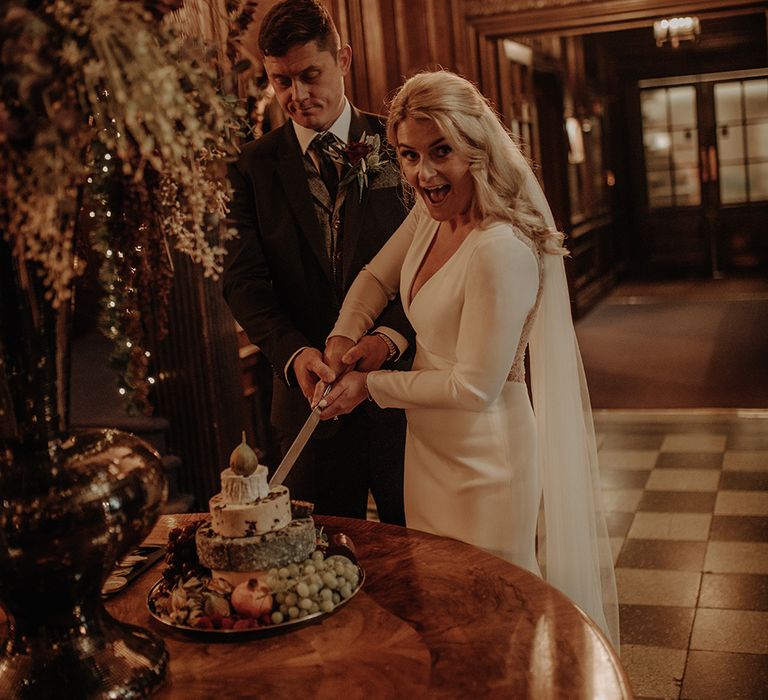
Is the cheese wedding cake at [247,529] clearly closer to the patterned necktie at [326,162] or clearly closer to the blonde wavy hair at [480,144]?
the blonde wavy hair at [480,144]

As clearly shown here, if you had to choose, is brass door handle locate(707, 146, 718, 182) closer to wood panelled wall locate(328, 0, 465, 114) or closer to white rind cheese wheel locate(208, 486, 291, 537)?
wood panelled wall locate(328, 0, 465, 114)

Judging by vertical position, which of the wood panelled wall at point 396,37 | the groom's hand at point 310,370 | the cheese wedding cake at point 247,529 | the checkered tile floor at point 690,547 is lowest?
the checkered tile floor at point 690,547

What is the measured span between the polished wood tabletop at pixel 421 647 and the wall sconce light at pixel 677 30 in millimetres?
9525

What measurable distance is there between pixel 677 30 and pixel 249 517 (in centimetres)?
990

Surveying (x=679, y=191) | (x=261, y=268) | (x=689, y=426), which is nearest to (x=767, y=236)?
(x=679, y=191)

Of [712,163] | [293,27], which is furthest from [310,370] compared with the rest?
[712,163]

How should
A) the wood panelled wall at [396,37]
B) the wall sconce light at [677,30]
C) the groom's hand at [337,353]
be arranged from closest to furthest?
the groom's hand at [337,353] → the wood panelled wall at [396,37] → the wall sconce light at [677,30]

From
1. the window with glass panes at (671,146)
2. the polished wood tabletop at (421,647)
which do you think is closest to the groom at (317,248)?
the polished wood tabletop at (421,647)

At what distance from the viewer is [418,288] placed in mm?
2420

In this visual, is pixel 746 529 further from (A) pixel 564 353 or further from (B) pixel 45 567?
(B) pixel 45 567

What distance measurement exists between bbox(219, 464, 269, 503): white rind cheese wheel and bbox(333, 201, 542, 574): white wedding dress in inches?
25.4

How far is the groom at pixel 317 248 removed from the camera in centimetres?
283

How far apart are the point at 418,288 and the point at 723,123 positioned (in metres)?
11.8

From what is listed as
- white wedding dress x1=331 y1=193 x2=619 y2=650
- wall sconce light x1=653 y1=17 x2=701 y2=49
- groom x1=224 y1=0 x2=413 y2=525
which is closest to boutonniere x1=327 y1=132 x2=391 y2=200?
groom x1=224 y1=0 x2=413 y2=525
